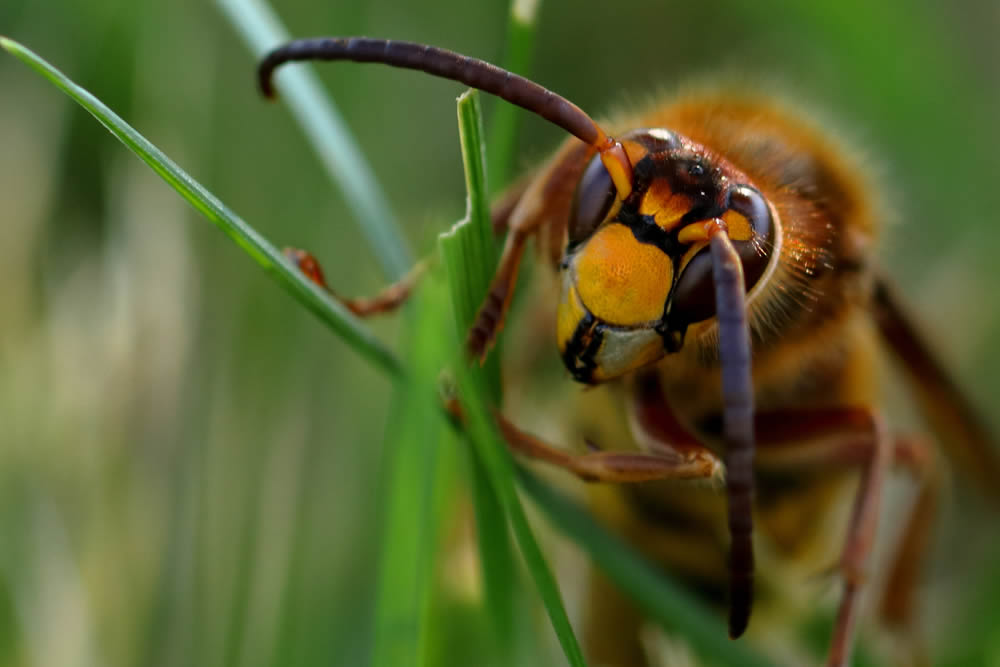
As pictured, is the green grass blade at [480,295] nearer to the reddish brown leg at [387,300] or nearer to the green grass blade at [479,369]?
the green grass blade at [479,369]

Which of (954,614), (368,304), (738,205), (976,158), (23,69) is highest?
(23,69)

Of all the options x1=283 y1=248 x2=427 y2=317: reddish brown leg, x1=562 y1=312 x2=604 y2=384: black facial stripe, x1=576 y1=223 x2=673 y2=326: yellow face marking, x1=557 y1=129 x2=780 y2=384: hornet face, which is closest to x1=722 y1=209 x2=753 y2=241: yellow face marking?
x1=557 y1=129 x2=780 y2=384: hornet face

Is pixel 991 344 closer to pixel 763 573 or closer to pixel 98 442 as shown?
→ pixel 763 573

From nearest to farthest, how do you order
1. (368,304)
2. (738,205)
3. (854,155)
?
(738,205), (368,304), (854,155)

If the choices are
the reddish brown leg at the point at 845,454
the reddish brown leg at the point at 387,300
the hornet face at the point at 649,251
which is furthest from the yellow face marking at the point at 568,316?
the reddish brown leg at the point at 845,454

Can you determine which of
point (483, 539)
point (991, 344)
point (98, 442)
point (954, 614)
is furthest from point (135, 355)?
point (991, 344)

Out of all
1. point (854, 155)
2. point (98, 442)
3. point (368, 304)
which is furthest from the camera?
point (854, 155)

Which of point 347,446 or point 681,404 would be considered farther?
point 347,446

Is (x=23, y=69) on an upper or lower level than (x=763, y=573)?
upper
